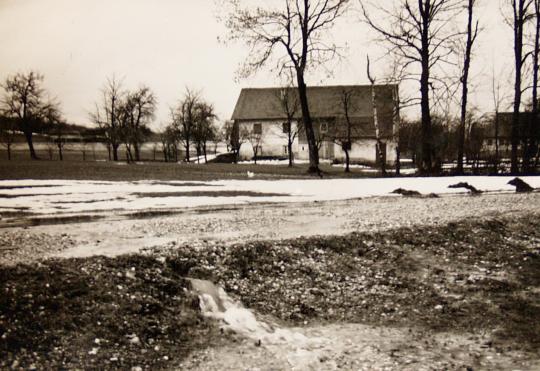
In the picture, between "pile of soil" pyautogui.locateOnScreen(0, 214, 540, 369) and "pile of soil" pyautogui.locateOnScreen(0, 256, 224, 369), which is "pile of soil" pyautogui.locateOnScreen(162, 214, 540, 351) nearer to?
"pile of soil" pyautogui.locateOnScreen(0, 214, 540, 369)

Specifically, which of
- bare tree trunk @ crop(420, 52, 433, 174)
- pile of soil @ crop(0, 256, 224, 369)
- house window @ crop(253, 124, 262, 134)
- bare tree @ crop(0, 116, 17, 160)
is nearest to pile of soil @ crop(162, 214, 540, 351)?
pile of soil @ crop(0, 256, 224, 369)

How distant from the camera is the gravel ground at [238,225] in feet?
23.4

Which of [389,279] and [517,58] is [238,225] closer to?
[389,279]

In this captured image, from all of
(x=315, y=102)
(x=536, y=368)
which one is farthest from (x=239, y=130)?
(x=536, y=368)

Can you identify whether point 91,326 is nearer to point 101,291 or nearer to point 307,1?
point 101,291

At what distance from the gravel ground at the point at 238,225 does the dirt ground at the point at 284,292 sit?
0.06 meters

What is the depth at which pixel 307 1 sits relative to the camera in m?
26.3

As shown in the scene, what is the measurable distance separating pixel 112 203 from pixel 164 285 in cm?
648

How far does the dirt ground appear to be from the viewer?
4.99 m

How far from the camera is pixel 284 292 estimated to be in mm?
6727

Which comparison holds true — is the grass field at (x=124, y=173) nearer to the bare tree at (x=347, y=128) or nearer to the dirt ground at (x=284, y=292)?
the bare tree at (x=347, y=128)

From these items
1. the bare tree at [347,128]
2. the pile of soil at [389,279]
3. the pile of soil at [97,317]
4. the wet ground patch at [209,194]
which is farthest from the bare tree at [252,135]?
the pile of soil at [97,317]

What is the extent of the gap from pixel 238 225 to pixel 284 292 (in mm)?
2816

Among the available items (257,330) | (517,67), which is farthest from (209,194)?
(517,67)
